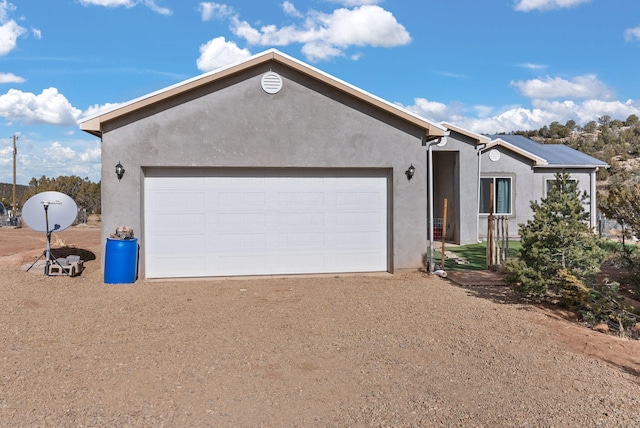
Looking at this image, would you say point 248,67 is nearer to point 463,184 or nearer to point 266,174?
point 266,174

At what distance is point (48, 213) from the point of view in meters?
11.8

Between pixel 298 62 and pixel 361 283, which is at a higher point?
pixel 298 62

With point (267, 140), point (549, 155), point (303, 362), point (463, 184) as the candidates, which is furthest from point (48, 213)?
point (549, 155)

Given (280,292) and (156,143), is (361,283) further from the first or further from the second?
(156,143)

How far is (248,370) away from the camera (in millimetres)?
5383

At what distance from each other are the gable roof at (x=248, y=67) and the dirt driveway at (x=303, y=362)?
11.1ft

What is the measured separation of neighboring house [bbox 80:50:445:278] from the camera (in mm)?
10453

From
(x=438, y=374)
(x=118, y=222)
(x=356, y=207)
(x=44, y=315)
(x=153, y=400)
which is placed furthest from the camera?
(x=356, y=207)

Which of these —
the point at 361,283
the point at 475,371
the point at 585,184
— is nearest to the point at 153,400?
the point at 475,371

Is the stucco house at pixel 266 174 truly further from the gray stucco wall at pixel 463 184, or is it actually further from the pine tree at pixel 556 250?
the gray stucco wall at pixel 463 184

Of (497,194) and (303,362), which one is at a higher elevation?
(497,194)

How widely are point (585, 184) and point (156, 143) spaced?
1629 cm

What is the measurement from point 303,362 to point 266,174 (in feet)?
19.9

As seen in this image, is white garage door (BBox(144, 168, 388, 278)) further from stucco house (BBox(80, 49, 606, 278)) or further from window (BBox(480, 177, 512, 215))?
window (BBox(480, 177, 512, 215))
